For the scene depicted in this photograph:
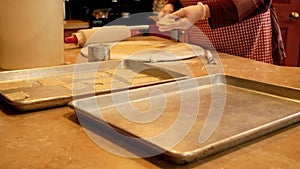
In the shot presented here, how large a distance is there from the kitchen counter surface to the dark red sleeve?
76 cm

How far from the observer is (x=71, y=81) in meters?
0.88

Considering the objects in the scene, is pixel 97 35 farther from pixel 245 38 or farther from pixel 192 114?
pixel 192 114

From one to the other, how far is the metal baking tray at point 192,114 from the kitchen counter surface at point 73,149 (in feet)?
0.05

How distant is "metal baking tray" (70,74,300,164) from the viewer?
54 cm

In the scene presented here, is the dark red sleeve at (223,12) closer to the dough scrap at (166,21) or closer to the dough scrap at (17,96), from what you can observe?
the dough scrap at (166,21)

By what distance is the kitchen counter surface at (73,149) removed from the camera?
0.51 m

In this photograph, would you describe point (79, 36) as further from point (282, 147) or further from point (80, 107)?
point (282, 147)

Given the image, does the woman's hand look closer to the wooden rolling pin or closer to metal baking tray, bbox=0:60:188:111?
the wooden rolling pin

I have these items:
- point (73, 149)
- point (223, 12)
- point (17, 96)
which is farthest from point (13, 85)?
point (223, 12)

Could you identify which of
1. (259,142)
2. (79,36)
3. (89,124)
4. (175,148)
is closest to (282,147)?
(259,142)

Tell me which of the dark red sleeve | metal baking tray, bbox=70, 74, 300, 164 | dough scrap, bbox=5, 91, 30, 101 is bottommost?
dough scrap, bbox=5, 91, 30, 101

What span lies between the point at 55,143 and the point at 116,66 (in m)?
0.48

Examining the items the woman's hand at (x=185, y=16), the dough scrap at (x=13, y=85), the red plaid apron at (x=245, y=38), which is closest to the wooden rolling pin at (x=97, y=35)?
the woman's hand at (x=185, y=16)

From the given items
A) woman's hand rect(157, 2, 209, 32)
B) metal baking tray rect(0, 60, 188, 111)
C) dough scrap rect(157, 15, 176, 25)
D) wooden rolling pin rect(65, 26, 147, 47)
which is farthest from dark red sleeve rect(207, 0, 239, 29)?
metal baking tray rect(0, 60, 188, 111)
